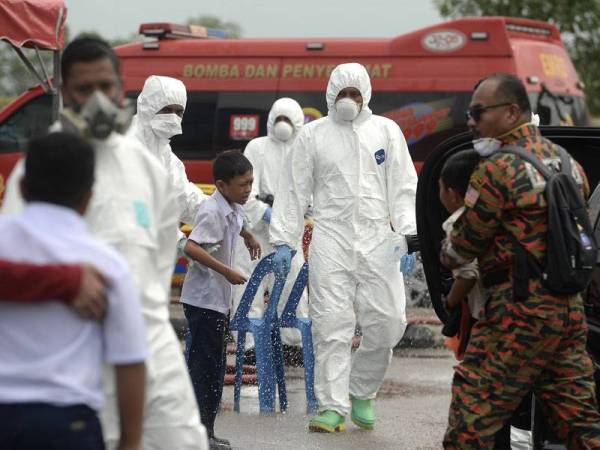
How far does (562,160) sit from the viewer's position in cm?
536

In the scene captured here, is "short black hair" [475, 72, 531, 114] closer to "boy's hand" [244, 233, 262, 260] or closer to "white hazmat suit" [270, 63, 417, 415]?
"boy's hand" [244, 233, 262, 260]

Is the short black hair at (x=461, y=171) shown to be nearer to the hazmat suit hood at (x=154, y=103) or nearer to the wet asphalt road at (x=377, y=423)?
the wet asphalt road at (x=377, y=423)

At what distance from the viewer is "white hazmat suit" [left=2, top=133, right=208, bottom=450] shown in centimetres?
393

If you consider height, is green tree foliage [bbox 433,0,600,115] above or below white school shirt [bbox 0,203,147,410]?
above

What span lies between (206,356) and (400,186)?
178 cm

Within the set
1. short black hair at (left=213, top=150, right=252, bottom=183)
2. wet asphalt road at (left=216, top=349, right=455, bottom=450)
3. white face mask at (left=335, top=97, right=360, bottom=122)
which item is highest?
white face mask at (left=335, top=97, right=360, bottom=122)

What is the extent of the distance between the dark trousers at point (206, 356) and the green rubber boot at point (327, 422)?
3.30 feet

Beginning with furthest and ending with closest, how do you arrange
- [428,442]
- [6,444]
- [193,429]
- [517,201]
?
[428,442], [517,201], [193,429], [6,444]

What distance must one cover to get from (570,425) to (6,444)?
2.53 m

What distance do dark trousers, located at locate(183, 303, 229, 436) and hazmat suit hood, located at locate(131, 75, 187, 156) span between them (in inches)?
52.5

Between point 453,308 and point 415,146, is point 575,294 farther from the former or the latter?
point 415,146

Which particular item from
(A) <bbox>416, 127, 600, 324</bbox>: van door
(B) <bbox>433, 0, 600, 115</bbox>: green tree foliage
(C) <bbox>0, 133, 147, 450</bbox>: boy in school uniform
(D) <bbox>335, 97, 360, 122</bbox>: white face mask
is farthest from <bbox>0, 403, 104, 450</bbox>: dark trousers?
(B) <bbox>433, 0, 600, 115</bbox>: green tree foliage

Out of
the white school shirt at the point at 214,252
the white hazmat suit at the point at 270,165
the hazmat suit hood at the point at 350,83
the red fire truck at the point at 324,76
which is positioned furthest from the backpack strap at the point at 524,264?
the red fire truck at the point at 324,76

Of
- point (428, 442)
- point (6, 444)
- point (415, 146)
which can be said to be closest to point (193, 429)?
point (6, 444)
